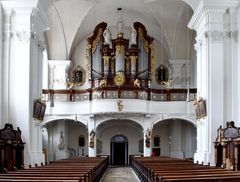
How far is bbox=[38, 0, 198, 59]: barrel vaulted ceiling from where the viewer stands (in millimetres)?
28156

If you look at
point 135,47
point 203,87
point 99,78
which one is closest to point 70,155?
point 99,78

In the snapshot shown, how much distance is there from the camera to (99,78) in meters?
28.8

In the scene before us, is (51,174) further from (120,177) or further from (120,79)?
(120,79)

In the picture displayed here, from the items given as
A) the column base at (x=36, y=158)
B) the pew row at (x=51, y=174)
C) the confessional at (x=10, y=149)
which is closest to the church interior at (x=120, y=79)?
the column base at (x=36, y=158)

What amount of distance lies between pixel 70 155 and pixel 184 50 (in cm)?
1002

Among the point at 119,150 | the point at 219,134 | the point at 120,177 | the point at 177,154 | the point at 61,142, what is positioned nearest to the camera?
the point at 219,134

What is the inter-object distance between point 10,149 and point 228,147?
283 inches

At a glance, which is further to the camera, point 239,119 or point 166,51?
point 166,51

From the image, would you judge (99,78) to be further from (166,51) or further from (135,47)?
(166,51)

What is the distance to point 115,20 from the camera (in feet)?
105

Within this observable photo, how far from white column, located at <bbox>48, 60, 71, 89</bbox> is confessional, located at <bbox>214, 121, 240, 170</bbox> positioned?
1502cm

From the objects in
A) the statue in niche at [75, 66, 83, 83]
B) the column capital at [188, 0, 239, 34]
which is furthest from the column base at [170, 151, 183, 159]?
the column capital at [188, 0, 239, 34]

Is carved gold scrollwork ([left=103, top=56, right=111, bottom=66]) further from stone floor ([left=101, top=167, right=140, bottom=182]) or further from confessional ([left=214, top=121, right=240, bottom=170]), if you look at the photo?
confessional ([left=214, top=121, right=240, bottom=170])

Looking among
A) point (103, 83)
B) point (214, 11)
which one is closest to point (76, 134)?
point (103, 83)
